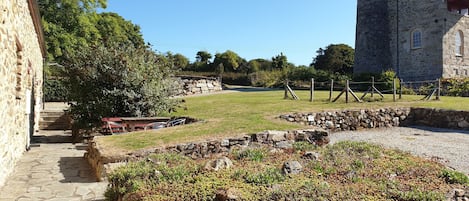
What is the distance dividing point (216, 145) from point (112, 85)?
16.7 ft

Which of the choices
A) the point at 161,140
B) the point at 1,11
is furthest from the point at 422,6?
the point at 1,11

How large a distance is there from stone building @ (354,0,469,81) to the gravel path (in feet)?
57.0

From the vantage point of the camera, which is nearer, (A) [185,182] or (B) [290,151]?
(A) [185,182]

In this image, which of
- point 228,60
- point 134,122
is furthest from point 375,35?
point 134,122

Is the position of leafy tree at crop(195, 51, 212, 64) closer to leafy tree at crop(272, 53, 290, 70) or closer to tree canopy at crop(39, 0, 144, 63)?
leafy tree at crop(272, 53, 290, 70)

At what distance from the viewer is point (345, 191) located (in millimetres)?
4215

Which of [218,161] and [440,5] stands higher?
[440,5]

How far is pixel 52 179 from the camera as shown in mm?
6250

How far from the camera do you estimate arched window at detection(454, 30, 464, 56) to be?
28.4m

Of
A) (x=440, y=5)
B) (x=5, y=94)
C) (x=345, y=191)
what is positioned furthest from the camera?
(x=440, y=5)

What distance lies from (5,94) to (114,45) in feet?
18.3

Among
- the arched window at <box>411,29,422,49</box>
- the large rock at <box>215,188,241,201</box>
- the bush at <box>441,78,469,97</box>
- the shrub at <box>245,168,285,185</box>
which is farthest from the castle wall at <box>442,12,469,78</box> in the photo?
the large rock at <box>215,188,241,201</box>

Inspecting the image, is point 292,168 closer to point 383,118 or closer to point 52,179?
point 52,179

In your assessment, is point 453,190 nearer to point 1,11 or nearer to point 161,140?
point 161,140
